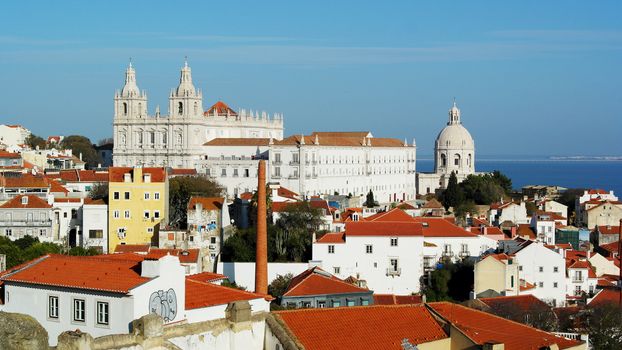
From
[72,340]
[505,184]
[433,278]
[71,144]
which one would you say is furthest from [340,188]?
[72,340]

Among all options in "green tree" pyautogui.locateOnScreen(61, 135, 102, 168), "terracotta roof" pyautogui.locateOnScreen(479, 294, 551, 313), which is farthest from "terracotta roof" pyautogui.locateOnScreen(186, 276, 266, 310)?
"green tree" pyautogui.locateOnScreen(61, 135, 102, 168)

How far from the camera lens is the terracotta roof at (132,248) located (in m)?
41.4

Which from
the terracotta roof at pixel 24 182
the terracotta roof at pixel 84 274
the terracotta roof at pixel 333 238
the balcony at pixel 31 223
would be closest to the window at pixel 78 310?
the terracotta roof at pixel 84 274

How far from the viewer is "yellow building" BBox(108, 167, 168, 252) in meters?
46.7

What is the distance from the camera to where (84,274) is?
17.4 m

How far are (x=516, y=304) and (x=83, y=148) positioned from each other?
222ft

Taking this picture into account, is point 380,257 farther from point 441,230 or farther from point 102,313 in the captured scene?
point 102,313

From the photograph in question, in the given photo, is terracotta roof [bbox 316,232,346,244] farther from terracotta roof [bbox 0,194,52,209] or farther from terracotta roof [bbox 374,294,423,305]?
terracotta roof [bbox 0,194,52,209]

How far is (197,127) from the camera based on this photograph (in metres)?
76.8

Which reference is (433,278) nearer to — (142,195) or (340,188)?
(142,195)

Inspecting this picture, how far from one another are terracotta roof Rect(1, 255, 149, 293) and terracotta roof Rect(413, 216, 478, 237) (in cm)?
2745

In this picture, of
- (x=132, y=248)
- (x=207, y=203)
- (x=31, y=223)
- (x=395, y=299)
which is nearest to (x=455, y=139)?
(x=207, y=203)

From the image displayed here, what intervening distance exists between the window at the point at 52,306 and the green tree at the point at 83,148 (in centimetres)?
7035

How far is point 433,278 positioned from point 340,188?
117 ft
